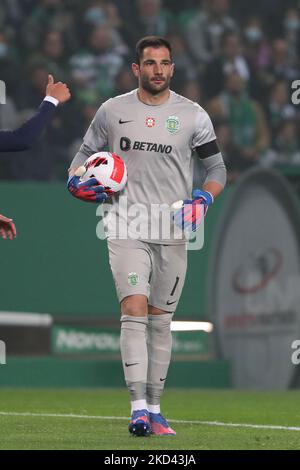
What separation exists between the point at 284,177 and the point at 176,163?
22.0 feet

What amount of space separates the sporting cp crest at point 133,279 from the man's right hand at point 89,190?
0.46 metres

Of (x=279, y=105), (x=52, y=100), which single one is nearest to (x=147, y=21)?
(x=279, y=105)

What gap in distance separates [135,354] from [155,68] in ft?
5.10

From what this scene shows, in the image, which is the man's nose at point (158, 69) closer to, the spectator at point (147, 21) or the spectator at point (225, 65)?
the spectator at point (225, 65)

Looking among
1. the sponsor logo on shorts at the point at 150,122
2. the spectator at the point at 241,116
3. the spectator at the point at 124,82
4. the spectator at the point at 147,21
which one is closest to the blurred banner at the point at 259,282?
the spectator at the point at 241,116

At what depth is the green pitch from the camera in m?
6.70

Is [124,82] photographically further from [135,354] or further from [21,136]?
[135,354]

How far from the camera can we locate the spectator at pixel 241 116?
15445mm

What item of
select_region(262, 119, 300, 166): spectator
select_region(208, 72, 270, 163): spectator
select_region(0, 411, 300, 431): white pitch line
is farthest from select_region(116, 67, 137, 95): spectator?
select_region(0, 411, 300, 431): white pitch line

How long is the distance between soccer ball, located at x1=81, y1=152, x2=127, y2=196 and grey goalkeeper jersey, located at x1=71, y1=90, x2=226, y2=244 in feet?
0.29

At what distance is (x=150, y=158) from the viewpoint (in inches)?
295

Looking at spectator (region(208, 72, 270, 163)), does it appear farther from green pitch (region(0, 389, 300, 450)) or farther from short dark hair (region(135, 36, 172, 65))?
short dark hair (region(135, 36, 172, 65))
